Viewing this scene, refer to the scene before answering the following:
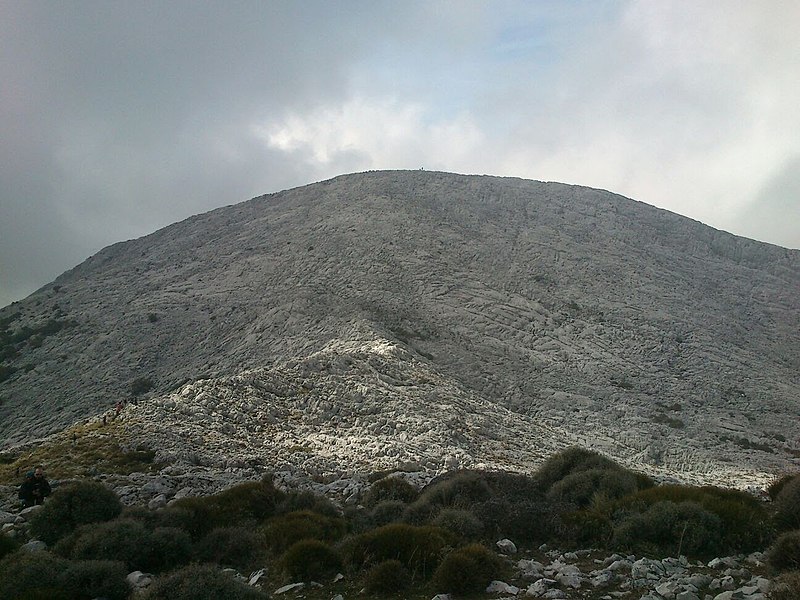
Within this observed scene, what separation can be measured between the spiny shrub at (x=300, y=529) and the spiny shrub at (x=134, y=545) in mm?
1550

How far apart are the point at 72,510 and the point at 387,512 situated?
6.45 m

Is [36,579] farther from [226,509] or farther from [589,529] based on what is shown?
[589,529]

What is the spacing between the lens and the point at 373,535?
11164 millimetres

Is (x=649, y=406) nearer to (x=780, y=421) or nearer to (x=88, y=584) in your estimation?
(x=780, y=421)

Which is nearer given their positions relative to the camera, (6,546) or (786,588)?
(786,588)

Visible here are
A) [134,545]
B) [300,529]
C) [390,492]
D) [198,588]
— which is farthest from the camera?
[390,492]

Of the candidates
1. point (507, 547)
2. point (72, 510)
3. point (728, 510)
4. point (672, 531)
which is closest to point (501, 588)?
point (507, 547)

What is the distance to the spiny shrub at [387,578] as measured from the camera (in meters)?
9.74

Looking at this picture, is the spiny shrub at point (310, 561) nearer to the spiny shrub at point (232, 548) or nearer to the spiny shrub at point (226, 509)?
the spiny shrub at point (232, 548)

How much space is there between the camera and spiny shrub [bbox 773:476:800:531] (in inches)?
487

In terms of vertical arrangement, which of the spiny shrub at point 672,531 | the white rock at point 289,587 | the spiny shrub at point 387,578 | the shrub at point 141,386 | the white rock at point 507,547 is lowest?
the white rock at point 289,587

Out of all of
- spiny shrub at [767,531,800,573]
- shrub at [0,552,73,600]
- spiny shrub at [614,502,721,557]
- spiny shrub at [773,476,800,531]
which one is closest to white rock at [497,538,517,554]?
spiny shrub at [614,502,721,557]

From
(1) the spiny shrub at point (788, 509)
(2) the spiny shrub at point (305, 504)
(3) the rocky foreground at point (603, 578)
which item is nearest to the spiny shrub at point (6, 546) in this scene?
(3) the rocky foreground at point (603, 578)

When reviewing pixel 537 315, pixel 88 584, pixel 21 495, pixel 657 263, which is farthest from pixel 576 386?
pixel 88 584
